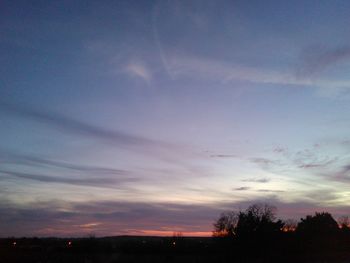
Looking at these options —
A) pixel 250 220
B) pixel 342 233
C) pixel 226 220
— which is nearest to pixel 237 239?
pixel 250 220

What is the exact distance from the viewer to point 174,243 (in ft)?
333

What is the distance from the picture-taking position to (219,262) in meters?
59.0

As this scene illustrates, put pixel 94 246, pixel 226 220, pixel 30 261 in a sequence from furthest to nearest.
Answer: pixel 94 246 → pixel 226 220 → pixel 30 261

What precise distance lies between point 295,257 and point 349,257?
741 centimetres

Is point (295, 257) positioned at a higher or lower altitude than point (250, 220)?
lower

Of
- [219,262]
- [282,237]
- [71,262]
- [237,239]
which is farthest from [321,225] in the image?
[71,262]

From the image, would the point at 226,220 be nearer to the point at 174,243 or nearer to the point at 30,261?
the point at 174,243

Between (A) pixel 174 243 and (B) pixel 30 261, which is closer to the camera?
(B) pixel 30 261

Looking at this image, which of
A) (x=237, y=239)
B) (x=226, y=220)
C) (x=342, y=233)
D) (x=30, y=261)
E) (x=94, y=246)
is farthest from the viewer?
(x=94, y=246)

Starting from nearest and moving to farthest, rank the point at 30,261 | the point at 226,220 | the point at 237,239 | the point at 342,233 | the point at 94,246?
1. the point at 30,261
2. the point at 237,239
3. the point at 342,233
4. the point at 226,220
5. the point at 94,246

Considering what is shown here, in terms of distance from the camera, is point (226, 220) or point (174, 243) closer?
point (226, 220)

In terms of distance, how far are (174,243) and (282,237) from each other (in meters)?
38.3

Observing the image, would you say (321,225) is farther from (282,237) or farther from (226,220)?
(226,220)

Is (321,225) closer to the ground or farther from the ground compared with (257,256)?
farther from the ground
